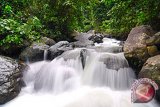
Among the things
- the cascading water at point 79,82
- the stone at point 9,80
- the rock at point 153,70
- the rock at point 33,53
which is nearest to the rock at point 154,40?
the rock at point 153,70

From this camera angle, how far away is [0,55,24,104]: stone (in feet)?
19.0

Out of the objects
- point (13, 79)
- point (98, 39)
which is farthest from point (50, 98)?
point (98, 39)

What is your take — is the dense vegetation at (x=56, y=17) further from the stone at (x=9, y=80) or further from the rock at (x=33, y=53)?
the stone at (x=9, y=80)

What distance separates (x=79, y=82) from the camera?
6.84m

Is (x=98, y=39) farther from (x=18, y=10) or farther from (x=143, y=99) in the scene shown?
(x=143, y=99)

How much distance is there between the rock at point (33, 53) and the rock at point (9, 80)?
4.66 ft

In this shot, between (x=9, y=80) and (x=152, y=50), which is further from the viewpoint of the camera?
(x=152, y=50)

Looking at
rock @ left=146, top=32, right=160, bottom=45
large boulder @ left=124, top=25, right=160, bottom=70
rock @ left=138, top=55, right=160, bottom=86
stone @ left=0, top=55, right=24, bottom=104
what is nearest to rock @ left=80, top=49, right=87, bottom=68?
large boulder @ left=124, top=25, right=160, bottom=70

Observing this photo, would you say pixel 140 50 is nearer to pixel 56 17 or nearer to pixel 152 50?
pixel 152 50

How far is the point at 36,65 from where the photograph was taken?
8078 millimetres

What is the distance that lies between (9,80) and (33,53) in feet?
7.86

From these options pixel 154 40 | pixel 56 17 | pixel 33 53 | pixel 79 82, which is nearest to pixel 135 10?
pixel 154 40

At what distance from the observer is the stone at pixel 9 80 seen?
5793mm

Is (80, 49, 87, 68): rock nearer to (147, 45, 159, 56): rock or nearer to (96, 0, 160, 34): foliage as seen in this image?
(96, 0, 160, 34): foliage
